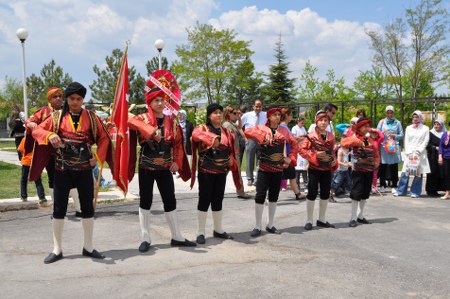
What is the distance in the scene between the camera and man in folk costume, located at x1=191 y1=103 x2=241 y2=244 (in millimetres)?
5945

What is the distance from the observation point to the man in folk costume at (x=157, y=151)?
5.54 metres

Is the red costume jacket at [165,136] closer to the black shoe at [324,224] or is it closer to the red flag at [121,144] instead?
the red flag at [121,144]

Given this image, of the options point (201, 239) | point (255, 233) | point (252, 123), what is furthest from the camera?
point (252, 123)

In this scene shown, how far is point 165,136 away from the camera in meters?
5.61

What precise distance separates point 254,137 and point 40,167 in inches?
114

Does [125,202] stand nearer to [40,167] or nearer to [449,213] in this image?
[40,167]

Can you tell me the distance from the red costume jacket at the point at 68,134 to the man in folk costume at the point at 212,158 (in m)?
1.20

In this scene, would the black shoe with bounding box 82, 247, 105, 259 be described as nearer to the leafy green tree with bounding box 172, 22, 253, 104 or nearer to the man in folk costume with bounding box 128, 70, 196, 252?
the man in folk costume with bounding box 128, 70, 196, 252

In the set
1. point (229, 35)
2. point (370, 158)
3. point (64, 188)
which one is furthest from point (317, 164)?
point (229, 35)

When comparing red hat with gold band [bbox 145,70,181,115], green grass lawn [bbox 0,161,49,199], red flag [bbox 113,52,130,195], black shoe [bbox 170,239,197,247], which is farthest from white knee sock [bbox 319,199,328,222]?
green grass lawn [bbox 0,161,49,199]

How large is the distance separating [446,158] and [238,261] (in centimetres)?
664

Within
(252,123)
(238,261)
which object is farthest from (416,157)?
(238,261)

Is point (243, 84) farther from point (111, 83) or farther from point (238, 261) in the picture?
point (238, 261)

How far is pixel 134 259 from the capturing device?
17.2 ft
